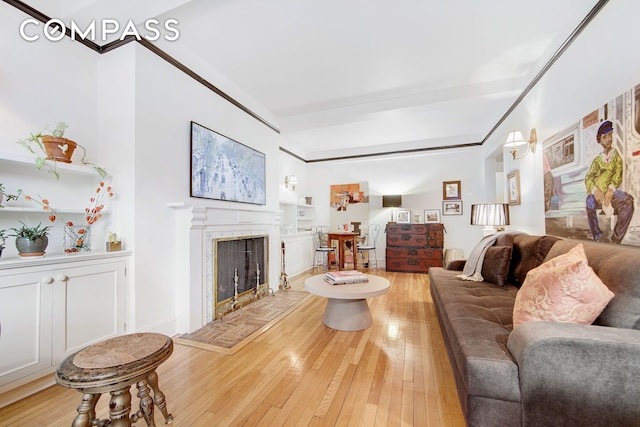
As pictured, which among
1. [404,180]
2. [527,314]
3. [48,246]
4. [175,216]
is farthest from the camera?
[404,180]

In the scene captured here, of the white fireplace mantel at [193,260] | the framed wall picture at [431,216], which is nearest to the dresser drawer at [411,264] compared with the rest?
the framed wall picture at [431,216]

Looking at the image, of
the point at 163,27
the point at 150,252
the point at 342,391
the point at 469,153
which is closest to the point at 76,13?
the point at 163,27

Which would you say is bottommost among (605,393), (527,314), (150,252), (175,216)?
(605,393)

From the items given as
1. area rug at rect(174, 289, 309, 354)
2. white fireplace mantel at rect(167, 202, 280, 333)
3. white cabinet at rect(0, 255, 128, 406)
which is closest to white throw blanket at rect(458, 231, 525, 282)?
area rug at rect(174, 289, 309, 354)

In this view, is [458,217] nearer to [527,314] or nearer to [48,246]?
[527,314]

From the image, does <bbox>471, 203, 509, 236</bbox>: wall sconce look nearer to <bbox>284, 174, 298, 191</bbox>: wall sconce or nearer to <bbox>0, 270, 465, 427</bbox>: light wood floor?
<bbox>0, 270, 465, 427</bbox>: light wood floor

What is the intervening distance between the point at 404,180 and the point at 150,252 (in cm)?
512

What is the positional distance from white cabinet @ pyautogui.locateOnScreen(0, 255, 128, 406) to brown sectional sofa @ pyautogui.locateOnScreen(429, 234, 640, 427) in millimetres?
2516

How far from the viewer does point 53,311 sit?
1753 millimetres

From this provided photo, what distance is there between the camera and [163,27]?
2.34 m

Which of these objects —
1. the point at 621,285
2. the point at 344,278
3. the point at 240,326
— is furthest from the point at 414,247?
the point at 621,285

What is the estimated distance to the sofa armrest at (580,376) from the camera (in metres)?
1.00

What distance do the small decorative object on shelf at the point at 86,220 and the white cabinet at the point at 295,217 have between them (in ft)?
9.64

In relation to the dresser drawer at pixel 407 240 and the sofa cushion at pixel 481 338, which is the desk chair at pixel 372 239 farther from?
the sofa cushion at pixel 481 338
